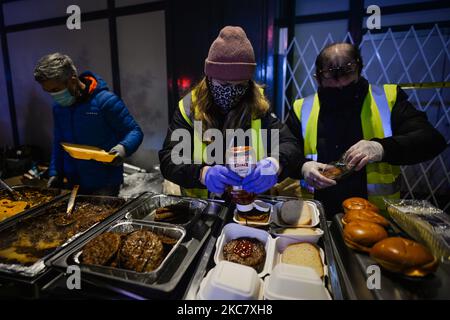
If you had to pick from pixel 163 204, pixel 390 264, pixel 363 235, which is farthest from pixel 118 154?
pixel 390 264

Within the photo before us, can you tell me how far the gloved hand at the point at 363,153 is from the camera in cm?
141

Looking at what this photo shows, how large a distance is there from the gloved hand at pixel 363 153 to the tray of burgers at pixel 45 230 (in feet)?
3.97

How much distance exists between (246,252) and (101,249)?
555 millimetres

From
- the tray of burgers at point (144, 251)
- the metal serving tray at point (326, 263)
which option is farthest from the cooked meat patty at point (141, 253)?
the metal serving tray at point (326, 263)

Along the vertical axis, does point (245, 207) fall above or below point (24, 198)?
above

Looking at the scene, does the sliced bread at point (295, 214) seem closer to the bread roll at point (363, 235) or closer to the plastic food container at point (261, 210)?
the plastic food container at point (261, 210)

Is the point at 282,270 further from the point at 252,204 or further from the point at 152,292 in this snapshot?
the point at 252,204

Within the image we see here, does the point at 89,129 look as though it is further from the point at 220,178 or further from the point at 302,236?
the point at 302,236

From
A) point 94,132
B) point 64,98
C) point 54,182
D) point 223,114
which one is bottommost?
point 54,182

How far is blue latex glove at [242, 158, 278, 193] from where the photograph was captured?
123 cm

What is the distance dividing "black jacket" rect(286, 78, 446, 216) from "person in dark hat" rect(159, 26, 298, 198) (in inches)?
10.7

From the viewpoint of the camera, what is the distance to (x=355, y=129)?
1719 mm
